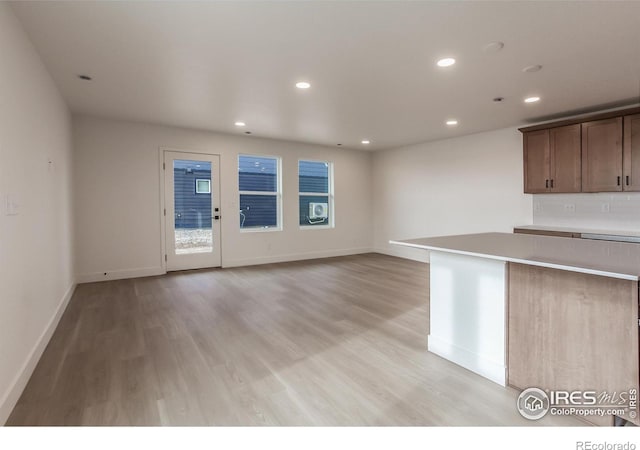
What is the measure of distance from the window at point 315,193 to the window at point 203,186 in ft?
6.30

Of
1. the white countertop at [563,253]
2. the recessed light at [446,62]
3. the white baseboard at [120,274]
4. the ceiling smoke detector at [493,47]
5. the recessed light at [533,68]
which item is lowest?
the white baseboard at [120,274]

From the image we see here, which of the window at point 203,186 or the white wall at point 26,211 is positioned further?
the window at point 203,186

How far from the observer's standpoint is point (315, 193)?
726 centimetres

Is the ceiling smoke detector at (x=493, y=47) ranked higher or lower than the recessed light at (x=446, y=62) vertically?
lower

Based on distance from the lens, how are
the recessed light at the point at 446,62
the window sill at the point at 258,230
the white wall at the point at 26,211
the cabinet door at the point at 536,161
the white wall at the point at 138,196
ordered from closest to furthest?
the white wall at the point at 26,211 → the recessed light at the point at 446,62 → the cabinet door at the point at 536,161 → the white wall at the point at 138,196 → the window sill at the point at 258,230

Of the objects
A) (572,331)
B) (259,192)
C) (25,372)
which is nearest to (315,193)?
(259,192)

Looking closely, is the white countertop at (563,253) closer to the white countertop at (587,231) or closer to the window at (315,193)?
the white countertop at (587,231)

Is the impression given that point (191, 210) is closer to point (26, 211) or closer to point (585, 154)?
point (26, 211)

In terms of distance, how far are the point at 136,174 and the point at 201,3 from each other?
3.81 metres

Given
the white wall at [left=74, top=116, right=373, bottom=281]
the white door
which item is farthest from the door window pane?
the white wall at [left=74, top=116, right=373, bottom=281]

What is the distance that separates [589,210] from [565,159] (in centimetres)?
81

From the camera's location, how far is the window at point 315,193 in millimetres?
7066

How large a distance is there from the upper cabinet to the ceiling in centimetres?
26

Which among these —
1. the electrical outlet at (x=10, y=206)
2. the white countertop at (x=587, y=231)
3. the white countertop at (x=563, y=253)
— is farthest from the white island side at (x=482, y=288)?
the electrical outlet at (x=10, y=206)
